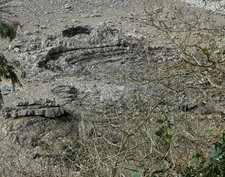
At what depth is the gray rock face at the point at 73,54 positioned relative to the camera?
510 inches

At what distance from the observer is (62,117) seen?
943 centimetres

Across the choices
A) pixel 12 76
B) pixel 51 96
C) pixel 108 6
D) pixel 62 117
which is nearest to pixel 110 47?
pixel 51 96

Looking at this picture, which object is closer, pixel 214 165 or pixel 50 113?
pixel 214 165

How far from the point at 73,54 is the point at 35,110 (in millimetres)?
5115

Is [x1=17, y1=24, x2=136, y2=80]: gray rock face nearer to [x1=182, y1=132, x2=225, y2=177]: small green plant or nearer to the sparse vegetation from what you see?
the sparse vegetation

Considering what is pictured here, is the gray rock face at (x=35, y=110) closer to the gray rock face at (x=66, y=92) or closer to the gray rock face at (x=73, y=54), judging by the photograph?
the gray rock face at (x=66, y=92)

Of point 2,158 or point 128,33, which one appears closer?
point 2,158

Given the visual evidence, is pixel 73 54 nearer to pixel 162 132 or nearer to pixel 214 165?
pixel 162 132

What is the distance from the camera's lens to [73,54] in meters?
13.8

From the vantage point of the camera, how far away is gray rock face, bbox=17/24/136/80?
13.0 m

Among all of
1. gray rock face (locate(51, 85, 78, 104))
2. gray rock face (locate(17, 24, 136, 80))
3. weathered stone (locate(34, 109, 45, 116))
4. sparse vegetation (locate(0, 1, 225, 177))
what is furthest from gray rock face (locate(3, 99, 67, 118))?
gray rock face (locate(17, 24, 136, 80))

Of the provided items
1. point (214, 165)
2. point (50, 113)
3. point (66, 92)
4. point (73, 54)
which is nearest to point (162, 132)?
point (214, 165)

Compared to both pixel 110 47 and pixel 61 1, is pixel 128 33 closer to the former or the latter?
pixel 110 47

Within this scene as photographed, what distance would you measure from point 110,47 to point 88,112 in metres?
4.92
